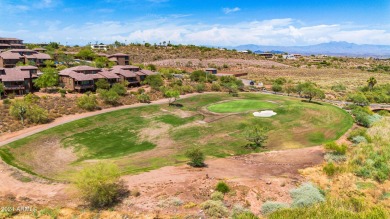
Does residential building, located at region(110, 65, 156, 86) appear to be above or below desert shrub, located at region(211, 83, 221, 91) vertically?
above

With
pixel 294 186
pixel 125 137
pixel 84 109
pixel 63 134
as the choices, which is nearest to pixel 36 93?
pixel 84 109

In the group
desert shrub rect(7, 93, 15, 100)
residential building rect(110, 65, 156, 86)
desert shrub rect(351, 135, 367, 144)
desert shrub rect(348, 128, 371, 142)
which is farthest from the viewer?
residential building rect(110, 65, 156, 86)

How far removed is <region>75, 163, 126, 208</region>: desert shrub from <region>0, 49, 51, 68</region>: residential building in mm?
74993

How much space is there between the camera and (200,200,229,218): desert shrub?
80.8ft

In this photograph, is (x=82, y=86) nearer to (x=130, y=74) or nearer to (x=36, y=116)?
(x=130, y=74)

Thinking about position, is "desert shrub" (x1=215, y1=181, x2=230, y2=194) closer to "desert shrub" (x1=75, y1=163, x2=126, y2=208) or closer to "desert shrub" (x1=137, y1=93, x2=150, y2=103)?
"desert shrub" (x1=75, y1=163, x2=126, y2=208)

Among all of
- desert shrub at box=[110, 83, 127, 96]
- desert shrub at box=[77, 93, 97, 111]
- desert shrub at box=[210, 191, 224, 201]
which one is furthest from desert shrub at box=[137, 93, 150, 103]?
desert shrub at box=[210, 191, 224, 201]

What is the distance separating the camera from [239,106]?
6544 cm

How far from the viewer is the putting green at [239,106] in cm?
6175

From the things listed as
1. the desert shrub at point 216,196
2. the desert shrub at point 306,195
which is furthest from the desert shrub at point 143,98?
the desert shrub at point 306,195

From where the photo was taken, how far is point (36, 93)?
221 feet

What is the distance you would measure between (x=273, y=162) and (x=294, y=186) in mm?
7110

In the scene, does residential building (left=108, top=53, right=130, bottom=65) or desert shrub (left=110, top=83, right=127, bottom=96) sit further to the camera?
residential building (left=108, top=53, right=130, bottom=65)

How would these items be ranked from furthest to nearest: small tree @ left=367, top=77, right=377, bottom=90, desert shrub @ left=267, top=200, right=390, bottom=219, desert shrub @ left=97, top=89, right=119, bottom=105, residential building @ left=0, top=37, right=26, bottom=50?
1. residential building @ left=0, top=37, right=26, bottom=50
2. small tree @ left=367, top=77, right=377, bottom=90
3. desert shrub @ left=97, top=89, right=119, bottom=105
4. desert shrub @ left=267, top=200, right=390, bottom=219
